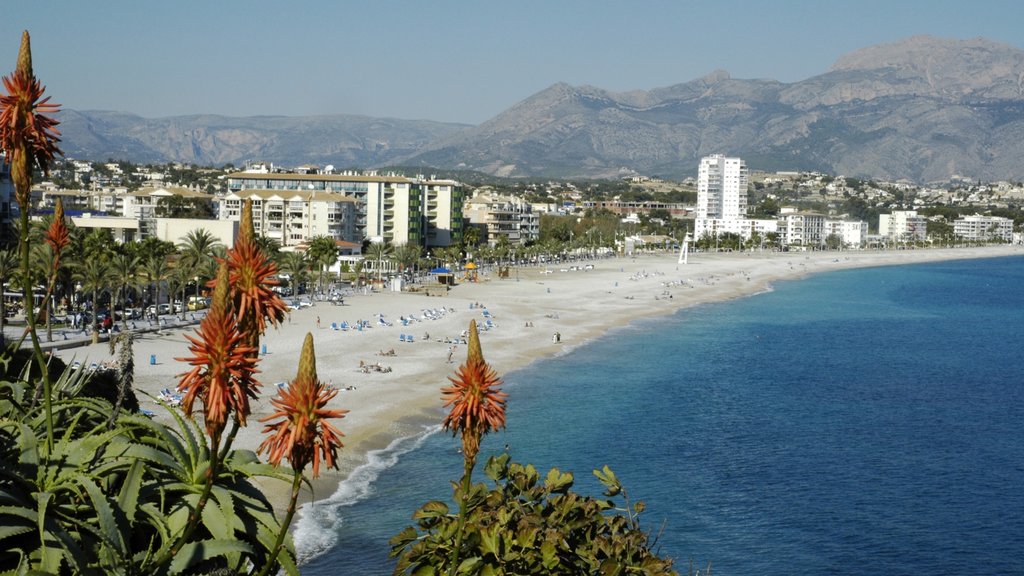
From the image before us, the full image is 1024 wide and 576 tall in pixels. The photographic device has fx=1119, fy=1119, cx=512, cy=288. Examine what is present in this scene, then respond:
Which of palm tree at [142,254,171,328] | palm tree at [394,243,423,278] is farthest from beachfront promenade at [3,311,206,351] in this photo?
palm tree at [394,243,423,278]

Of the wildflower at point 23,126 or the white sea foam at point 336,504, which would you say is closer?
the wildflower at point 23,126

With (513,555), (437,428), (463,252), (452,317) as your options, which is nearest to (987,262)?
(463,252)

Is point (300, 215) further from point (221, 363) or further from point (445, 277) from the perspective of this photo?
point (221, 363)

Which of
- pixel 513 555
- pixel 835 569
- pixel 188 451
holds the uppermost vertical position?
pixel 188 451

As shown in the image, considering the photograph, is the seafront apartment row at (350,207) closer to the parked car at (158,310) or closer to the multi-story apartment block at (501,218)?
the multi-story apartment block at (501,218)

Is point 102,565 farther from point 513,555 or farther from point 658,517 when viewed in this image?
point 658,517

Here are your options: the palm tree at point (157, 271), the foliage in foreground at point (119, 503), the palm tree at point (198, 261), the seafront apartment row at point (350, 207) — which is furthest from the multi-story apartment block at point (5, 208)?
the foliage in foreground at point (119, 503)
